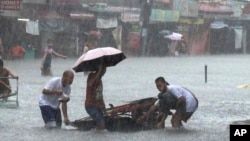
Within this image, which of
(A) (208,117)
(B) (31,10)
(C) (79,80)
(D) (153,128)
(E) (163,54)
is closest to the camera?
(D) (153,128)

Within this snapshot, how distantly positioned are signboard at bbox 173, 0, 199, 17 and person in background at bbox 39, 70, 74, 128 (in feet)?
163

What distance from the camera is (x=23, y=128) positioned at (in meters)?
12.9

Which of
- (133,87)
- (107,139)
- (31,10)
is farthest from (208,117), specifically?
(31,10)

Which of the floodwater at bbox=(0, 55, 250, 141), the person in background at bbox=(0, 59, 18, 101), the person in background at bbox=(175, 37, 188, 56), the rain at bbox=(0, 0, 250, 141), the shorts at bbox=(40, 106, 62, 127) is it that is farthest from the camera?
the person in background at bbox=(175, 37, 188, 56)

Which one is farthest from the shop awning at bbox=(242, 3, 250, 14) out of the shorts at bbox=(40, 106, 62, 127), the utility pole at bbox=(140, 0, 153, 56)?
the shorts at bbox=(40, 106, 62, 127)

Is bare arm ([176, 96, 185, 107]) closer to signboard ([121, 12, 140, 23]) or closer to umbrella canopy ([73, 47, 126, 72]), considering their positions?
umbrella canopy ([73, 47, 126, 72])

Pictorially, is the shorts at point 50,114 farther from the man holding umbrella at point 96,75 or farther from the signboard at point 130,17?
the signboard at point 130,17

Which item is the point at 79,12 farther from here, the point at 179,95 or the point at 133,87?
the point at 179,95

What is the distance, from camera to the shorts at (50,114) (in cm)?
1266

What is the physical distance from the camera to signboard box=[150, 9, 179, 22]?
57.6 metres

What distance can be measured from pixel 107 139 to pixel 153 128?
46.9 inches

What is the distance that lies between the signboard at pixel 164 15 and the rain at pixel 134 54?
95 millimetres

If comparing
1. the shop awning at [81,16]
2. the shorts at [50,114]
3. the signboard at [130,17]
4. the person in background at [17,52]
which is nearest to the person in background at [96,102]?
the shorts at [50,114]

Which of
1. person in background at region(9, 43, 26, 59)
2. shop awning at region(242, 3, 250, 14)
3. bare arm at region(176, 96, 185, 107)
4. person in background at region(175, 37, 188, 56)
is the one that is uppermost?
bare arm at region(176, 96, 185, 107)
